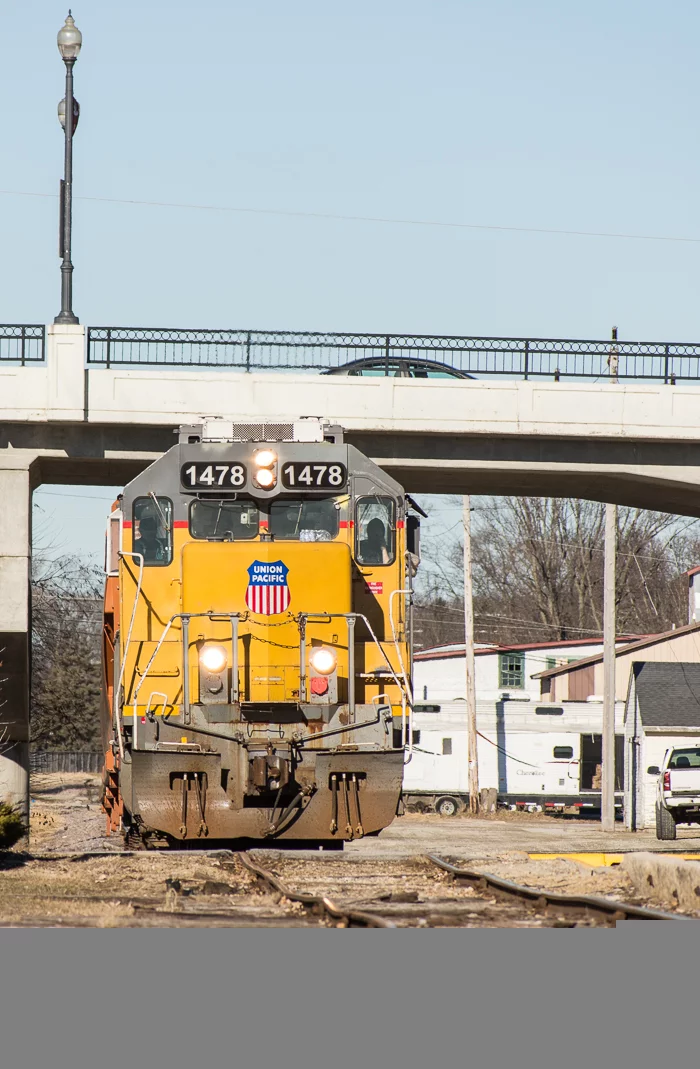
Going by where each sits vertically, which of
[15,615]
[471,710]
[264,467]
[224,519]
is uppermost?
[264,467]

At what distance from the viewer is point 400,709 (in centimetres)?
1402

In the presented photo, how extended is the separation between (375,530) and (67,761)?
53.5 metres

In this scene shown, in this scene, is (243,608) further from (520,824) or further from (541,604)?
(541,604)

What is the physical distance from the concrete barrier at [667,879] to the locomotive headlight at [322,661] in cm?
354

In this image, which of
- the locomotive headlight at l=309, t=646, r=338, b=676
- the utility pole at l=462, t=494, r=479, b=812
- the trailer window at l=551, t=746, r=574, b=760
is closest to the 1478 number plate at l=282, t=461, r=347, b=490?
the locomotive headlight at l=309, t=646, r=338, b=676

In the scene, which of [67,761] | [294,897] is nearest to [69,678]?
[67,761]

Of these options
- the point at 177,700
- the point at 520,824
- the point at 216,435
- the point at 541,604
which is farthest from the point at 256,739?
Result: the point at 541,604

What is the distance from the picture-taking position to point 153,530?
14328 mm

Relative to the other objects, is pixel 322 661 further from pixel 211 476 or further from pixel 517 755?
pixel 517 755

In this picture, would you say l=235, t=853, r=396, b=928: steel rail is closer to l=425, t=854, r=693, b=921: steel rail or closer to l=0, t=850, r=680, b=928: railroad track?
l=0, t=850, r=680, b=928: railroad track

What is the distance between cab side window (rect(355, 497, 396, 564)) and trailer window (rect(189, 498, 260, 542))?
1.10 metres

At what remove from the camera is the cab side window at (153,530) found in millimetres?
14266

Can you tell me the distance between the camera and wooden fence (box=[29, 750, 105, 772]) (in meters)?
63.2

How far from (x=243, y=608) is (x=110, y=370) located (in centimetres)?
958
